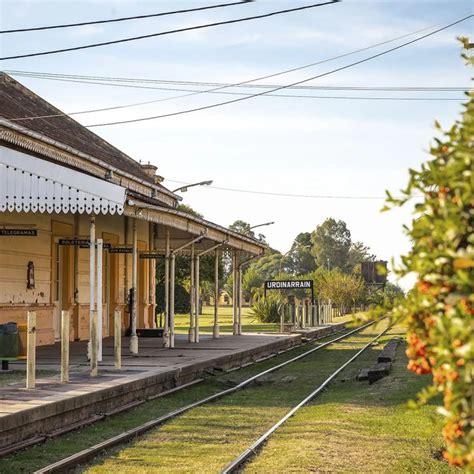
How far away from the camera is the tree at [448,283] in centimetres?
315

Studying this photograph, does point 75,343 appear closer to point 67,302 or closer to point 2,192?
point 67,302

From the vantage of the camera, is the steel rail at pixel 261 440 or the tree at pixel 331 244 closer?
the steel rail at pixel 261 440

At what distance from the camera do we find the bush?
163 feet

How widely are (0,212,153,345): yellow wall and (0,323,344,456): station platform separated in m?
0.87

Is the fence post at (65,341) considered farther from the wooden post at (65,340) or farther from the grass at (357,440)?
the grass at (357,440)

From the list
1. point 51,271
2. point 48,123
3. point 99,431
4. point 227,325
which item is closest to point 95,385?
point 99,431

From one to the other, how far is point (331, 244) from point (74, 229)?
153 meters

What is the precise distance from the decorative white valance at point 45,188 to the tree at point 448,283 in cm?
1122

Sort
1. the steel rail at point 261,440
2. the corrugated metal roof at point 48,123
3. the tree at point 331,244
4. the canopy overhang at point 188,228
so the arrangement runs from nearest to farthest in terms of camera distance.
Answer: the steel rail at point 261,440, the canopy overhang at point 188,228, the corrugated metal roof at point 48,123, the tree at point 331,244

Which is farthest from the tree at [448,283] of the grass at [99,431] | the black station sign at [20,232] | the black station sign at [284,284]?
the black station sign at [284,284]

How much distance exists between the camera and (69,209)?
15.2 metres

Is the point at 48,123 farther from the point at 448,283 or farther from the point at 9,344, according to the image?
the point at 448,283

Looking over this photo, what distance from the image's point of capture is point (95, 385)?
13.3 metres

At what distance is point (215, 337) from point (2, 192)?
48.1ft
